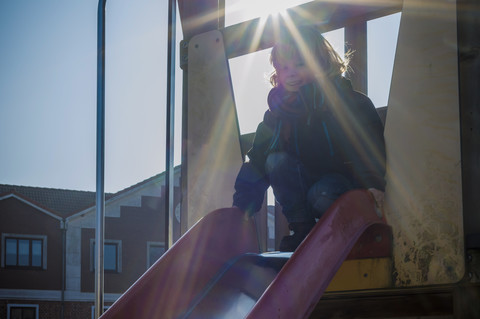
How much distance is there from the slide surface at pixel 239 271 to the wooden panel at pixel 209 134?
0.51 metres

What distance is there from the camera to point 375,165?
2.63 m

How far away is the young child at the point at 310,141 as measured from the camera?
2650mm

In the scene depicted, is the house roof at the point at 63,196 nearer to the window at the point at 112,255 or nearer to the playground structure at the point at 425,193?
the window at the point at 112,255

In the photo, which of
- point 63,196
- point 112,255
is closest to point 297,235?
point 112,255

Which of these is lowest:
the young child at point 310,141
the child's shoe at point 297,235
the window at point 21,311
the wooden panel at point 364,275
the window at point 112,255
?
the window at point 21,311

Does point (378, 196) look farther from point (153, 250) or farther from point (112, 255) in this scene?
point (153, 250)

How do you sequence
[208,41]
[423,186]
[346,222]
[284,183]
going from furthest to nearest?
[208,41]
[284,183]
[423,186]
[346,222]

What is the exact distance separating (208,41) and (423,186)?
1.59m

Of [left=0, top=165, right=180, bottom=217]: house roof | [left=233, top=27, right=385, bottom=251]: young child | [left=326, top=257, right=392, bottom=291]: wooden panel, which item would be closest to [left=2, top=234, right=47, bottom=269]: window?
[left=0, top=165, right=180, bottom=217]: house roof

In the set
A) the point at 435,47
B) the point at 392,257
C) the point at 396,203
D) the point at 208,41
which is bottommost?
the point at 392,257

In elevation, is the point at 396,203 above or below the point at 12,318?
above

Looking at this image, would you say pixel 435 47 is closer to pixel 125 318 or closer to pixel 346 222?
pixel 346 222

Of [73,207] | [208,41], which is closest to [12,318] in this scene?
[73,207]

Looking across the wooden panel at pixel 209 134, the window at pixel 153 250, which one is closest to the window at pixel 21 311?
the window at pixel 153 250
